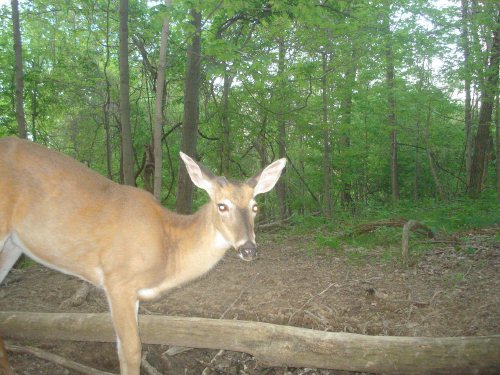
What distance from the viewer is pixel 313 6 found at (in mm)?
7121

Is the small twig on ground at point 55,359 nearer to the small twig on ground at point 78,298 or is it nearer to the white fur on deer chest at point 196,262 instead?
the white fur on deer chest at point 196,262

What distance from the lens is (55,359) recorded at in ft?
11.8

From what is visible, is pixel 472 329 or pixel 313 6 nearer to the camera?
pixel 472 329

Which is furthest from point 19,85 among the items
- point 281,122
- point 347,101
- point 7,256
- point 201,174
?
point 347,101

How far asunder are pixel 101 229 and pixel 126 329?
92 cm

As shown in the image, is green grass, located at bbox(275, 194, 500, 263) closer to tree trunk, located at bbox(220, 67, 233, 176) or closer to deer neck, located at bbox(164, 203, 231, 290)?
tree trunk, located at bbox(220, 67, 233, 176)

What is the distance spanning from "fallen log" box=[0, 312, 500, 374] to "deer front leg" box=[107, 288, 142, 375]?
1.33ft

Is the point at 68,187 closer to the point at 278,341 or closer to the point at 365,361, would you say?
the point at 278,341

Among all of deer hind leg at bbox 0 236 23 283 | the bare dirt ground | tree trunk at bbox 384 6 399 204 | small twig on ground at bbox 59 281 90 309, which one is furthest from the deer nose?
tree trunk at bbox 384 6 399 204

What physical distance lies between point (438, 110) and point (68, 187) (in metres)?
13.7

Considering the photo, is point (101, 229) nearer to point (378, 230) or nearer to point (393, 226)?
point (393, 226)

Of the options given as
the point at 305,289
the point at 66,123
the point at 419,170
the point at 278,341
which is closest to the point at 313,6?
the point at 305,289

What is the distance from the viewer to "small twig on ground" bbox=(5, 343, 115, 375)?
3.50 m

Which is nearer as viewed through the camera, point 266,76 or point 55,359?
point 55,359
